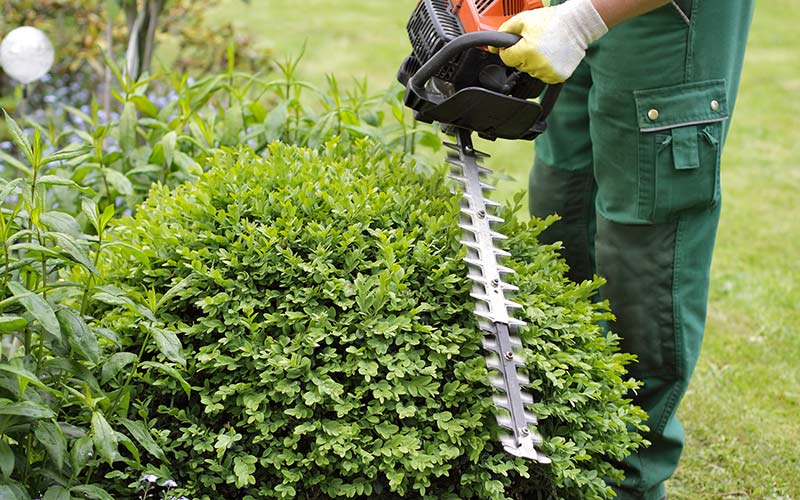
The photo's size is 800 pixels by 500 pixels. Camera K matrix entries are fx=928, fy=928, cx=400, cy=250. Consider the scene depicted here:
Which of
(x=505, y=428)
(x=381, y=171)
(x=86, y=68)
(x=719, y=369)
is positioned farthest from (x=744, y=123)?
(x=505, y=428)

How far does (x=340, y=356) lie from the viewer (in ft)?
6.76

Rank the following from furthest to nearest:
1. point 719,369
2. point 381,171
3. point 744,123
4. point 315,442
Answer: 1. point 744,123
2. point 719,369
3. point 381,171
4. point 315,442

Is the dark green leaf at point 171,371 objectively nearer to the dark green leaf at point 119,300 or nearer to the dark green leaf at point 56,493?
the dark green leaf at point 119,300

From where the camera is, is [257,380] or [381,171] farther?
[381,171]

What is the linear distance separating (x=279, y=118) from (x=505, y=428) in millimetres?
1419

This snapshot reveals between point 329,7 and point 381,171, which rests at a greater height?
point 381,171

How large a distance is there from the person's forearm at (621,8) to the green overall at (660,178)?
0.54ft

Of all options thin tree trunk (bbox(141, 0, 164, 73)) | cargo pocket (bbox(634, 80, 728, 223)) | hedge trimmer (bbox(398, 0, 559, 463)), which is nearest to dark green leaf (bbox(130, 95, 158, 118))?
thin tree trunk (bbox(141, 0, 164, 73))

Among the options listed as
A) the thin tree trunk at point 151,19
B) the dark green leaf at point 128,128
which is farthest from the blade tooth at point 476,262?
the thin tree trunk at point 151,19

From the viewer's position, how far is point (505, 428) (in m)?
2.05

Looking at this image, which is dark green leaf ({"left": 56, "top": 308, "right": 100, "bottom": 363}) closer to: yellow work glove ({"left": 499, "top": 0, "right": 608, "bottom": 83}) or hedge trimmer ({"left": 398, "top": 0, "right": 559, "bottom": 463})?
hedge trimmer ({"left": 398, "top": 0, "right": 559, "bottom": 463})

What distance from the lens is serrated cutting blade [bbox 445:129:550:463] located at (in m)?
2.01

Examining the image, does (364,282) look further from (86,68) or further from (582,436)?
(86,68)

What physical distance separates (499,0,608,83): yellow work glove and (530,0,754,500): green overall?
27cm
